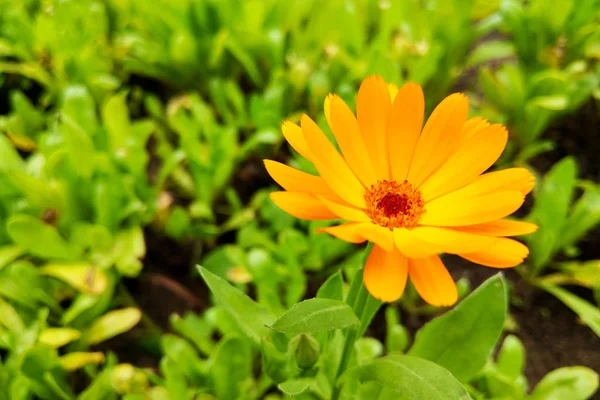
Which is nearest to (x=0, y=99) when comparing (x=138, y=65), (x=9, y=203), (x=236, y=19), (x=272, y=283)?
(x=138, y=65)

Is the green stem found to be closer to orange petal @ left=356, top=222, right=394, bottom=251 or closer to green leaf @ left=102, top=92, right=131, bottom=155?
orange petal @ left=356, top=222, right=394, bottom=251

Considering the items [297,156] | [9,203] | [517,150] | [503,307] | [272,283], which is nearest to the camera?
[503,307]

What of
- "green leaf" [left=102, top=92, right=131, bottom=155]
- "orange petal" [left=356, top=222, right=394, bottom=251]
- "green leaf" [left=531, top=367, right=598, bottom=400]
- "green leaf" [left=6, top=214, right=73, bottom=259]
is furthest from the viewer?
"green leaf" [left=102, top=92, right=131, bottom=155]

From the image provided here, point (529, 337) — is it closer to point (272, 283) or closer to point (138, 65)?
point (272, 283)

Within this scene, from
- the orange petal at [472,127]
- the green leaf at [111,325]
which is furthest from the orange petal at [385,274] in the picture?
the green leaf at [111,325]

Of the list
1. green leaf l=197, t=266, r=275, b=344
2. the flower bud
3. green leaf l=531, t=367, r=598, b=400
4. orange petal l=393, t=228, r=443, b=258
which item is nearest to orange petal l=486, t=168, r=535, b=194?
orange petal l=393, t=228, r=443, b=258
